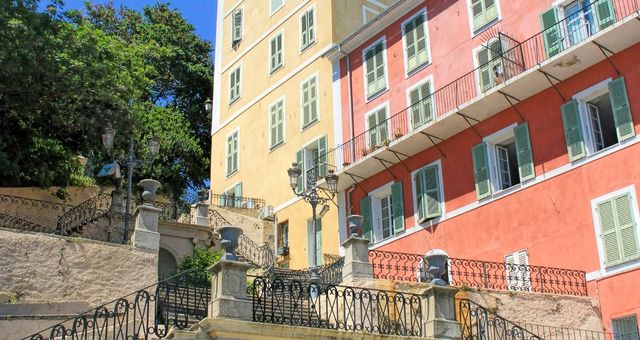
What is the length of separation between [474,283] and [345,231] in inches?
277

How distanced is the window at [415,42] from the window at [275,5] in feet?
27.1

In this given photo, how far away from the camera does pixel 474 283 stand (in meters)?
20.2

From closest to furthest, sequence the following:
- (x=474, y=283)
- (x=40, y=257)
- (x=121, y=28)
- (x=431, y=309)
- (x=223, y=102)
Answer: (x=431, y=309), (x=40, y=257), (x=474, y=283), (x=223, y=102), (x=121, y=28)

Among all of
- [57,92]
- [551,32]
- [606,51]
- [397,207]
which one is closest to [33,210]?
[57,92]

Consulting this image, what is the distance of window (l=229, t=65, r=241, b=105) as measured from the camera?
115 feet

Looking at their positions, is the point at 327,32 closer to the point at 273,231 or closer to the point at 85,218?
the point at 273,231

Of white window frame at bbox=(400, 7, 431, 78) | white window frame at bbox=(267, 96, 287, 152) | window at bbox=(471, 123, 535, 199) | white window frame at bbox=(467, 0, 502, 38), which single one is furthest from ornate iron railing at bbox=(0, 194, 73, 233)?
white window frame at bbox=(467, 0, 502, 38)

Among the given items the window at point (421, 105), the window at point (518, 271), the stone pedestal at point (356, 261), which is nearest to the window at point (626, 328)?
the window at point (518, 271)

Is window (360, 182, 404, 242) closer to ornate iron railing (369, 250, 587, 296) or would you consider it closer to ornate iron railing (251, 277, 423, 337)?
ornate iron railing (369, 250, 587, 296)

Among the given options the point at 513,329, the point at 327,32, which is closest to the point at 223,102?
the point at 327,32

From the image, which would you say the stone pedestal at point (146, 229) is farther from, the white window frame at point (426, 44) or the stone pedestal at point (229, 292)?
the white window frame at point (426, 44)

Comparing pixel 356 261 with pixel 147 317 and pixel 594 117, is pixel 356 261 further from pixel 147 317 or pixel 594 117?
pixel 594 117

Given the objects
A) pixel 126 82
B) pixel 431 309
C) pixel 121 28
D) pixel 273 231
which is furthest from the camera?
pixel 121 28

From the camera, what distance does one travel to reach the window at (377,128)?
2611 centimetres
